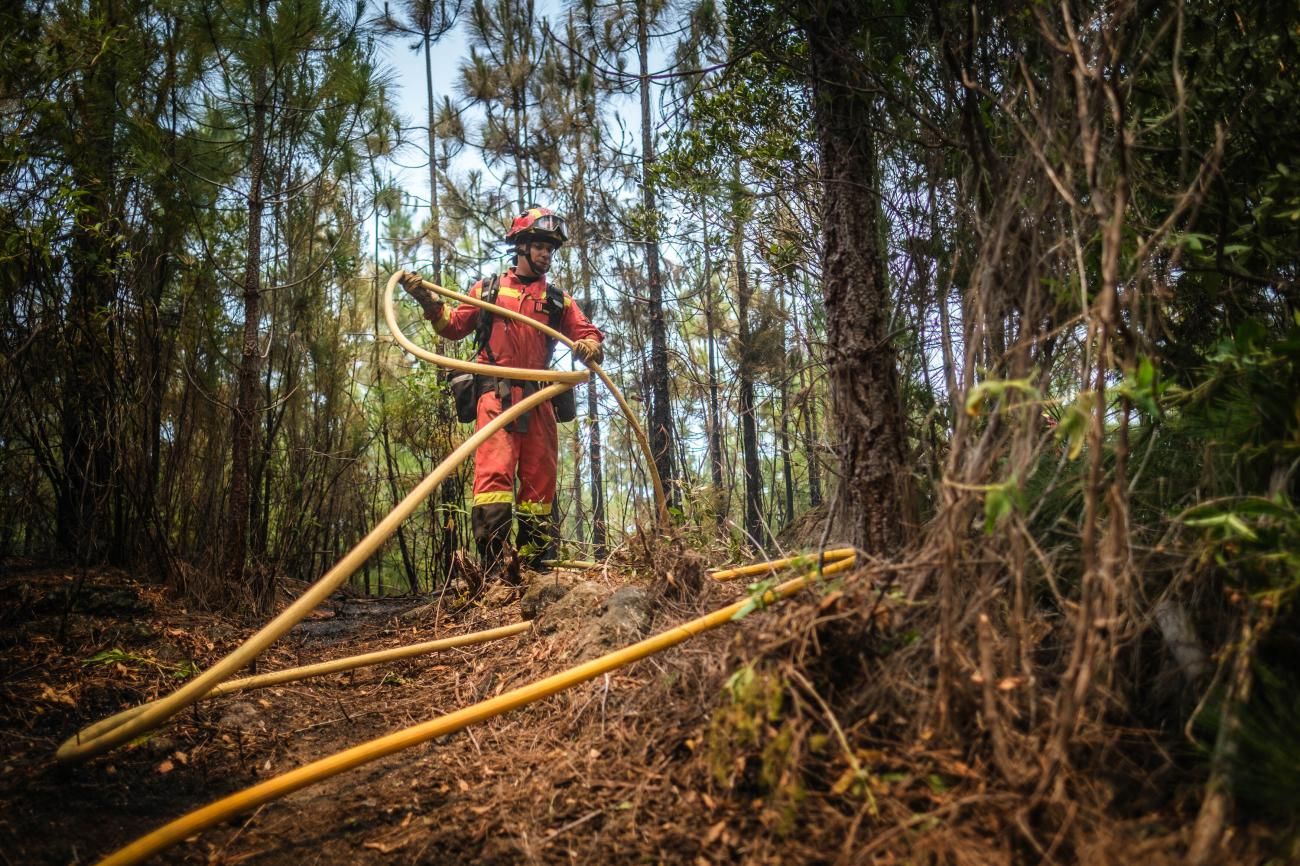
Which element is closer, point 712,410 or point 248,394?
point 248,394

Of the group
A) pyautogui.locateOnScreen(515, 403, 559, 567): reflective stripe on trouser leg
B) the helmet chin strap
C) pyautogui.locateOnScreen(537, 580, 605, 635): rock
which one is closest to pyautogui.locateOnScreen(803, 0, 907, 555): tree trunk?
pyautogui.locateOnScreen(537, 580, 605, 635): rock

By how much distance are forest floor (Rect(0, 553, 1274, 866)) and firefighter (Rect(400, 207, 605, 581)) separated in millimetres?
1197

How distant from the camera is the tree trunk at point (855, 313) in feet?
7.77

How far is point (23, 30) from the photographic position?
3707 mm

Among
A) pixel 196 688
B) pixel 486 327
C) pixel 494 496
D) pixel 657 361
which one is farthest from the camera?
pixel 657 361

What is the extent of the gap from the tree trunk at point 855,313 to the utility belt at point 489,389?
2.63 meters

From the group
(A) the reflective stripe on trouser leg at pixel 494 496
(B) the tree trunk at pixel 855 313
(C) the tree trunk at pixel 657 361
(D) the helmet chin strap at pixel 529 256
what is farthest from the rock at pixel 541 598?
(C) the tree trunk at pixel 657 361

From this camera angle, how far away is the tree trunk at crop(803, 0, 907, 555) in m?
2.37

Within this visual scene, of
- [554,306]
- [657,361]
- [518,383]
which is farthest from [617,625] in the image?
[657,361]

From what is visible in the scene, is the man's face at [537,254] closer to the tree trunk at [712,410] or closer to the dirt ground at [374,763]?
the tree trunk at [712,410]

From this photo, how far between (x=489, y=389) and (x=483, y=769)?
3104mm

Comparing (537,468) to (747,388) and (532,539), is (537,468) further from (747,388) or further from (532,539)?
(747,388)

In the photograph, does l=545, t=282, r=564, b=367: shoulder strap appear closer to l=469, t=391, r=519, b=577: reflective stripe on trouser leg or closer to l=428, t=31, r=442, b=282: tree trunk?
l=469, t=391, r=519, b=577: reflective stripe on trouser leg

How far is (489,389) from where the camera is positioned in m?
4.98
